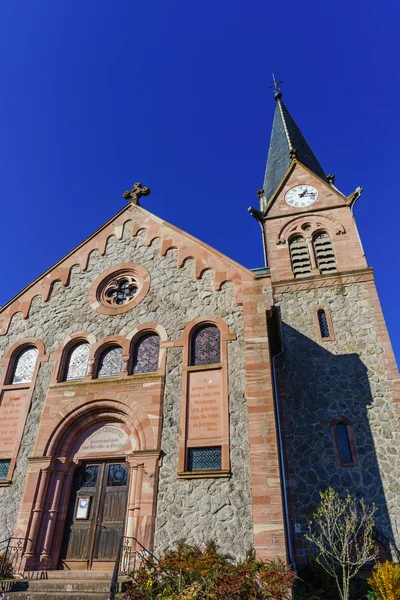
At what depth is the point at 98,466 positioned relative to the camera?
11156mm

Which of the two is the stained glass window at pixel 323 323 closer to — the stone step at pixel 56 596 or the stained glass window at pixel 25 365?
the stained glass window at pixel 25 365

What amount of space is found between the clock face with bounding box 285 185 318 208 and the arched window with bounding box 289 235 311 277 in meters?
2.44

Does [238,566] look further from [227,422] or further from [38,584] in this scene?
[38,584]

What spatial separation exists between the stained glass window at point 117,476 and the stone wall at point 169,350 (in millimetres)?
1242

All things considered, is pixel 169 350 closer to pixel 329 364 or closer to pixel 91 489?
pixel 91 489

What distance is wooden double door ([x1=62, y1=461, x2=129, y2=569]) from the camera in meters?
10.1

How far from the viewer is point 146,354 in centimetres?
1237

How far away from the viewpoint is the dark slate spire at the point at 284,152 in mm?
25766

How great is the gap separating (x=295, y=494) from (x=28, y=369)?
947 cm

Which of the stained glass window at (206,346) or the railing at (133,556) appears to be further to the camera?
the stained glass window at (206,346)

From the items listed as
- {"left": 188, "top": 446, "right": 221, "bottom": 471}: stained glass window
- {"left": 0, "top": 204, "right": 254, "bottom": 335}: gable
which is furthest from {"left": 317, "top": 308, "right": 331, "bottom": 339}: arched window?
{"left": 188, "top": 446, "right": 221, "bottom": 471}: stained glass window

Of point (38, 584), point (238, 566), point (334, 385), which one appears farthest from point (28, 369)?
point (334, 385)

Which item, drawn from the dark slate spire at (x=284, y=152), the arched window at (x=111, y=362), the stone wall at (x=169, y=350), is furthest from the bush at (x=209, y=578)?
the dark slate spire at (x=284, y=152)

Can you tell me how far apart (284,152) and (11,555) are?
25498mm
